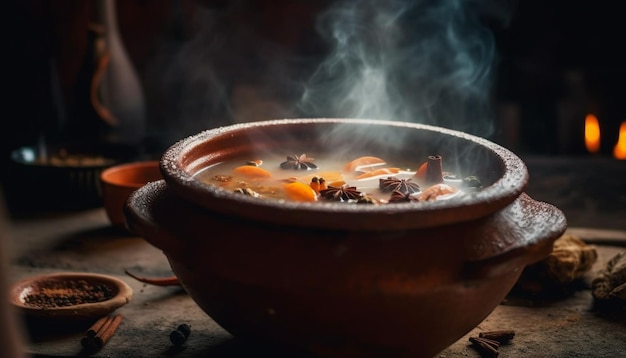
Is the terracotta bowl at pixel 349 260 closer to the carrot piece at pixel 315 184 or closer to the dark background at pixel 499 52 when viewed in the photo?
the carrot piece at pixel 315 184

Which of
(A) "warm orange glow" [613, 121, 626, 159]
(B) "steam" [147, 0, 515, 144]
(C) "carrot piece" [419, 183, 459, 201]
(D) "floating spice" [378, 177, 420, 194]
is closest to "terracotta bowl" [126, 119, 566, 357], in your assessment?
(C) "carrot piece" [419, 183, 459, 201]

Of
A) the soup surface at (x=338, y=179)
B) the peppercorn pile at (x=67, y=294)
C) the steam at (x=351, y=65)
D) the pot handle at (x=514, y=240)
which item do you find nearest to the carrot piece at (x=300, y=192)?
the soup surface at (x=338, y=179)

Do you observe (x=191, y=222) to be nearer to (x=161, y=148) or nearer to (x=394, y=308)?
(x=394, y=308)

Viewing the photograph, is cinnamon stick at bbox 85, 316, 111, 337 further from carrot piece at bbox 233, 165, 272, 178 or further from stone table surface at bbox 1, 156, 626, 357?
Answer: carrot piece at bbox 233, 165, 272, 178

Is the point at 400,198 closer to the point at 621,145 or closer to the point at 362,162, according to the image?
the point at 362,162

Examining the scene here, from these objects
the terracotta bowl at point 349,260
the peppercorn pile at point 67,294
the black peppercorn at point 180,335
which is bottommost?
the black peppercorn at point 180,335

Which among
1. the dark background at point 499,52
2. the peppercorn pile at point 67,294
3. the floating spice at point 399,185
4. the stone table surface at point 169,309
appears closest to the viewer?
the floating spice at point 399,185

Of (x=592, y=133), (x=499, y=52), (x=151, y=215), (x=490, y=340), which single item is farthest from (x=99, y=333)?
(x=592, y=133)

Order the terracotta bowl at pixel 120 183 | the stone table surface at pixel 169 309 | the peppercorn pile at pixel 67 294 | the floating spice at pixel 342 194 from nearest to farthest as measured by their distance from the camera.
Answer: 1. the floating spice at pixel 342 194
2. the stone table surface at pixel 169 309
3. the peppercorn pile at pixel 67 294
4. the terracotta bowl at pixel 120 183

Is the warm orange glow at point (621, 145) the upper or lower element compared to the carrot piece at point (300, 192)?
lower
